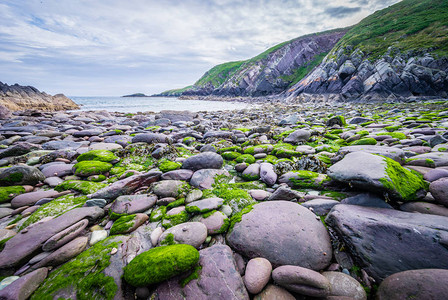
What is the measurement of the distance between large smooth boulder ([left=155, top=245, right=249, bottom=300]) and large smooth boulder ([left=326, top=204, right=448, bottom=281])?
150 centimetres

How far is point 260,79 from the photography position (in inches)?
2621

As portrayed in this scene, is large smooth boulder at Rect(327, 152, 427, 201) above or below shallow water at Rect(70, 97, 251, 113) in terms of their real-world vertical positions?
below

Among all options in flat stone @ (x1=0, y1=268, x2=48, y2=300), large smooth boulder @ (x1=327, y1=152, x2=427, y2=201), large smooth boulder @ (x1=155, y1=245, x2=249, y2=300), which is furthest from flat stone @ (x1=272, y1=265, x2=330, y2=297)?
flat stone @ (x1=0, y1=268, x2=48, y2=300)

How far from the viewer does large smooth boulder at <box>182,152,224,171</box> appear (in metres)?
4.77

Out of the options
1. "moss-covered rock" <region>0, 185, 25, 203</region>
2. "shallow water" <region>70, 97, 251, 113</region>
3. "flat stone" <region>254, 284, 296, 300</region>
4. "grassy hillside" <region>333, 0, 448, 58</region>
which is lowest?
"flat stone" <region>254, 284, 296, 300</region>

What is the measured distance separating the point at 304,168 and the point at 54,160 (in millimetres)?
7451

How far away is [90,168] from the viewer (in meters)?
4.45

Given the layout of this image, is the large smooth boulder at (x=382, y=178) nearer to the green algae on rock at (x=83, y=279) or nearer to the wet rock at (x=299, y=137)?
the green algae on rock at (x=83, y=279)

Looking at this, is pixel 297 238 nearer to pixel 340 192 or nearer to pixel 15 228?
pixel 340 192

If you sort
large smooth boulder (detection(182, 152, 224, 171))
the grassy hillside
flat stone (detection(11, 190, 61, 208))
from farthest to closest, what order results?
1. the grassy hillside
2. large smooth boulder (detection(182, 152, 224, 171))
3. flat stone (detection(11, 190, 61, 208))

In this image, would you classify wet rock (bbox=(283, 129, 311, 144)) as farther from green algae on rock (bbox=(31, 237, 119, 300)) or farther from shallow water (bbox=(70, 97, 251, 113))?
shallow water (bbox=(70, 97, 251, 113))

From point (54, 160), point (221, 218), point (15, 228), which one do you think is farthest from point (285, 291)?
point (54, 160)

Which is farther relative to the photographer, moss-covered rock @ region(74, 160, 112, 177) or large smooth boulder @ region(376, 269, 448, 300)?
moss-covered rock @ region(74, 160, 112, 177)

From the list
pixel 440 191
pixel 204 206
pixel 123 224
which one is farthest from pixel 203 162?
pixel 440 191
